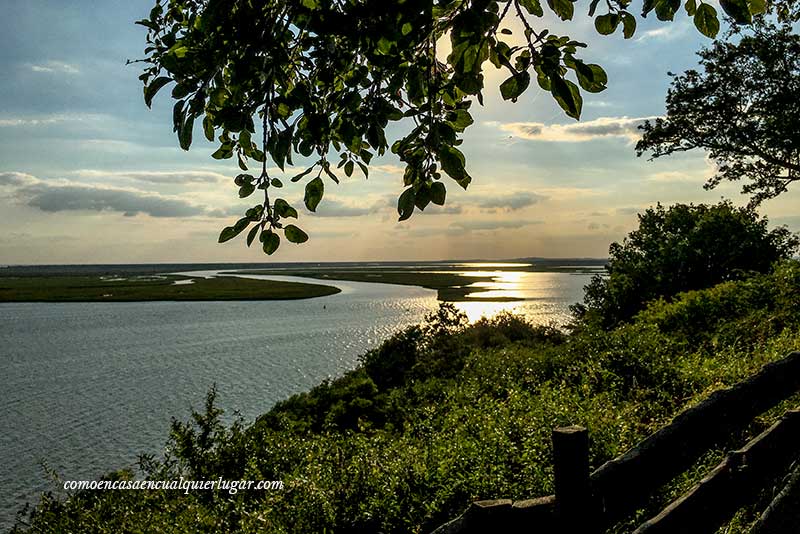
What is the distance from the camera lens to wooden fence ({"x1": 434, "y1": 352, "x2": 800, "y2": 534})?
301 cm

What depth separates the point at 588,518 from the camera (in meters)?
3.03

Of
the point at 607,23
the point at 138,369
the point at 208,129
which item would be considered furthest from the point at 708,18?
the point at 138,369

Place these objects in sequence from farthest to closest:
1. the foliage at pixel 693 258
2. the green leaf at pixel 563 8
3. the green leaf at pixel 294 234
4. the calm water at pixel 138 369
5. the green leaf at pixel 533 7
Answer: the foliage at pixel 693 258 → the calm water at pixel 138 369 → the green leaf at pixel 533 7 → the green leaf at pixel 294 234 → the green leaf at pixel 563 8

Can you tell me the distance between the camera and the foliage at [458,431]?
7.98 meters

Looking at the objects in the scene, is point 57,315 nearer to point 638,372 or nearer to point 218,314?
point 218,314

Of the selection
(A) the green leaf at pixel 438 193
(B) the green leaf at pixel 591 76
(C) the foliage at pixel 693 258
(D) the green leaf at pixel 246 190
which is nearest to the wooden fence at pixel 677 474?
(A) the green leaf at pixel 438 193

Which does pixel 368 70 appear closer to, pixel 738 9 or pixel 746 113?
pixel 738 9

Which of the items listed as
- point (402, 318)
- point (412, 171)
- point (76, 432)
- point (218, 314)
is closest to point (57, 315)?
point (218, 314)

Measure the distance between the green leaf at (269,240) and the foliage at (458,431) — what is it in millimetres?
5795

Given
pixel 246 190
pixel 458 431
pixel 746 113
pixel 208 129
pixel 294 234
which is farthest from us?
pixel 746 113

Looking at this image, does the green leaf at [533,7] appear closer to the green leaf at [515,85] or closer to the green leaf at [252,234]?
the green leaf at [515,85]

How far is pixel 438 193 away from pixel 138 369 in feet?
125

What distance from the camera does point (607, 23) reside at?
284cm

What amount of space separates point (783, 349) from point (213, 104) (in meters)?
11.3
